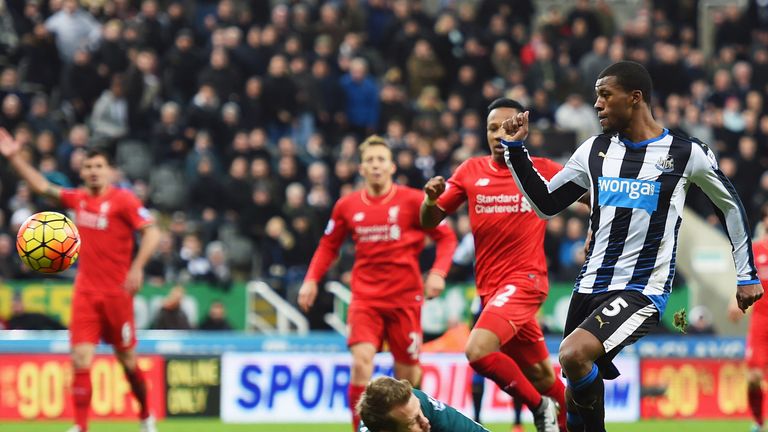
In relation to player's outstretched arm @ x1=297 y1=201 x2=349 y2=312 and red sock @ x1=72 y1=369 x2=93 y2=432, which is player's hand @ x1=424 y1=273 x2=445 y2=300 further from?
red sock @ x1=72 y1=369 x2=93 y2=432

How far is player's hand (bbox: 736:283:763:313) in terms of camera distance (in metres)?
7.62

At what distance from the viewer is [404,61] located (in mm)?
21922

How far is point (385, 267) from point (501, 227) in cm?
161

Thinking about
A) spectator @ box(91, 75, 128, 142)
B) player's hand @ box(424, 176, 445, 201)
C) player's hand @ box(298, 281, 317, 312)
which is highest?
spectator @ box(91, 75, 128, 142)

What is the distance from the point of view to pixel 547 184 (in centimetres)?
791

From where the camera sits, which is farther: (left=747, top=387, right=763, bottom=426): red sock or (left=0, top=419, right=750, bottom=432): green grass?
(left=0, top=419, right=750, bottom=432): green grass

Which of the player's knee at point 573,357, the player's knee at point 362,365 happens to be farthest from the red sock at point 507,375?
the player's knee at point 573,357

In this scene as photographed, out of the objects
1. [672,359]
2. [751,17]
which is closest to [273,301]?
[672,359]

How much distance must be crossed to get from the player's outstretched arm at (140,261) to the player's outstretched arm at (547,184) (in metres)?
4.91

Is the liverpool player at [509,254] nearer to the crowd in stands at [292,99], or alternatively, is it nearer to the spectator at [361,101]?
the crowd in stands at [292,99]

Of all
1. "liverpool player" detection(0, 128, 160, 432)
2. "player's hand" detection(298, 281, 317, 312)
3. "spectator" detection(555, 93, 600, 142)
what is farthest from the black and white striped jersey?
"spectator" detection(555, 93, 600, 142)

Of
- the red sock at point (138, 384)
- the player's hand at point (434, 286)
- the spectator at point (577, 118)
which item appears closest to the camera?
the player's hand at point (434, 286)

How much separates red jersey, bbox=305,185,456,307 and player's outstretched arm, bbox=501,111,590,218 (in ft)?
9.81

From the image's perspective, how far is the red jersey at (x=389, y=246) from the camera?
1095 cm
